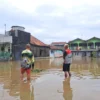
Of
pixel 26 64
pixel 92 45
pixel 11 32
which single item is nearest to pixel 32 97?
pixel 26 64

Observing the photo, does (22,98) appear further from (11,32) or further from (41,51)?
(41,51)

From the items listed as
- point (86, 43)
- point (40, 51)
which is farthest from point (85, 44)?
point (40, 51)

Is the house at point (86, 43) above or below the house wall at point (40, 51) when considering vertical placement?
above

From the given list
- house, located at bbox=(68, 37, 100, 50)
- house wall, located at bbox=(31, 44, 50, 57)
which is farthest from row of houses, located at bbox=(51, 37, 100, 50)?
house wall, located at bbox=(31, 44, 50, 57)

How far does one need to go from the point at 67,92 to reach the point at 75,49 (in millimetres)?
71227

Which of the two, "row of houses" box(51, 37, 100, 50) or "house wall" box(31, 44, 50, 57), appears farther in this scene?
"row of houses" box(51, 37, 100, 50)

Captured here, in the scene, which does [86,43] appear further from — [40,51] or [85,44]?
[40,51]

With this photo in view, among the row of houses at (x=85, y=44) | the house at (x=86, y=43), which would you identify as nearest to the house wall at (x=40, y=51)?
the row of houses at (x=85, y=44)

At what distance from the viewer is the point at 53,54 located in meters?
67.6

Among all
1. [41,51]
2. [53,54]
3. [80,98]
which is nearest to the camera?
[80,98]

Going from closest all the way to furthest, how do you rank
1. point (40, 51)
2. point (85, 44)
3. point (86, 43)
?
1. point (40, 51)
2. point (86, 43)
3. point (85, 44)

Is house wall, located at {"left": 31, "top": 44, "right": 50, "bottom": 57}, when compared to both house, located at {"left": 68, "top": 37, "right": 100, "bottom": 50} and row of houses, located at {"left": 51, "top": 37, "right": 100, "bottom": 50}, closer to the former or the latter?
row of houses, located at {"left": 51, "top": 37, "right": 100, "bottom": 50}

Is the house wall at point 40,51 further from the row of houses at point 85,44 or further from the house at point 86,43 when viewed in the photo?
the house at point 86,43

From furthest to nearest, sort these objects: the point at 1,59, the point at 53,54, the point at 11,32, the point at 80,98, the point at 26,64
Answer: the point at 53,54 → the point at 11,32 → the point at 1,59 → the point at 26,64 → the point at 80,98
